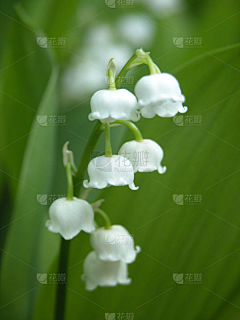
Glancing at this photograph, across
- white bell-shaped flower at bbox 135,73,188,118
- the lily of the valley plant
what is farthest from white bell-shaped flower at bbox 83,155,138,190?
white bell-shaped flower at bbox 135,73,188,118

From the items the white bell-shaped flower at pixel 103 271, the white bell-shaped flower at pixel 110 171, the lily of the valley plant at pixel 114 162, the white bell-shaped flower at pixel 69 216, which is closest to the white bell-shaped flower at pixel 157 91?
the lily of the valley plant at pixel 114 162

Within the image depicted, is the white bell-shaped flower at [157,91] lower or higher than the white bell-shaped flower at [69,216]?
higher

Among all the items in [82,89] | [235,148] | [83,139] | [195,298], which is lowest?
[195,298]

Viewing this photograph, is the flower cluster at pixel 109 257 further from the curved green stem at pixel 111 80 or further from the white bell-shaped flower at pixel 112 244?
the curved green stem at pixel 111 80

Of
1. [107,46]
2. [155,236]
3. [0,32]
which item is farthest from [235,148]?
[0,32]

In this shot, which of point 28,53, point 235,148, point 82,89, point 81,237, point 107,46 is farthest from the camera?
point 107,46

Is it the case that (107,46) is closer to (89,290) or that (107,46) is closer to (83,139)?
(83,139)
